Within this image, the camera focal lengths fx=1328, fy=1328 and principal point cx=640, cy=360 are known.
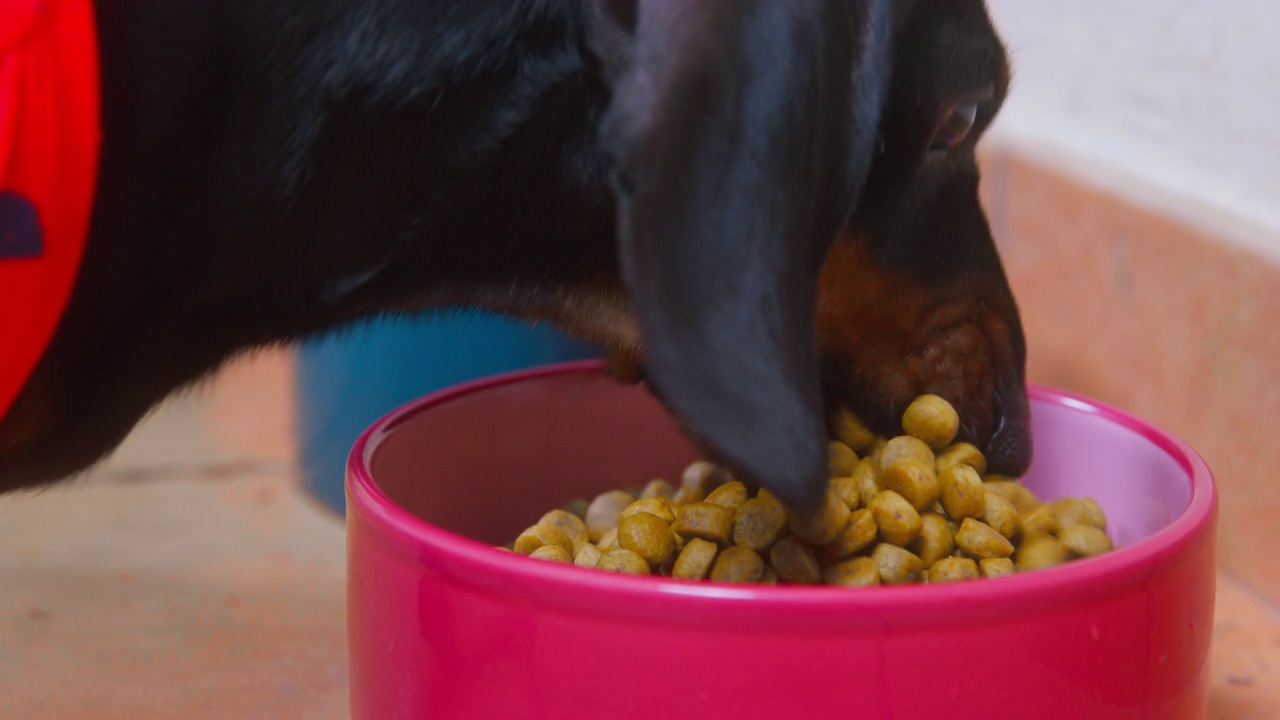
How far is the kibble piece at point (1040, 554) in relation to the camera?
0.86 meters

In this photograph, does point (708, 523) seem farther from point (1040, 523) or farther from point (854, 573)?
point (1040, 523)

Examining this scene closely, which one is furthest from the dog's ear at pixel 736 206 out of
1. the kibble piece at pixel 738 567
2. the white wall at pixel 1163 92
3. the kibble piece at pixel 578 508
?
the white wall at pixel 1163 92

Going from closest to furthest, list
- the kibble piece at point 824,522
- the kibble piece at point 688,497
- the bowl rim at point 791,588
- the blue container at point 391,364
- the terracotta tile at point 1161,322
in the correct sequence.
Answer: the bowl rim at point 791,588, the kibble piece at point 824,522, the kibble piece at point 688,497, the terracotta tile at point 1161,322, the blue container at point 391,364

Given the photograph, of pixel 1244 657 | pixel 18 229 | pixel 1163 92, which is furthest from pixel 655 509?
pixel 1163 92

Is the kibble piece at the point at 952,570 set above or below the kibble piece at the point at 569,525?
above

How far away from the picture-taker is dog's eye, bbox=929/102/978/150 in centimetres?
89

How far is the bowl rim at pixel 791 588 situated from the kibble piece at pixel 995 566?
→ 123mm

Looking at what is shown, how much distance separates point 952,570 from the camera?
2.75 ft

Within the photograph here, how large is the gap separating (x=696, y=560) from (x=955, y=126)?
1.13ft

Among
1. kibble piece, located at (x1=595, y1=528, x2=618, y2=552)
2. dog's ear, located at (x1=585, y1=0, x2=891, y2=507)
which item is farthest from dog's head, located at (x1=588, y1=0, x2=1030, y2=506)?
kibble piece, located at (x1=595, y1=528, x2=618, y2=552)

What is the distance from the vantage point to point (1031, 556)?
0.87 meters

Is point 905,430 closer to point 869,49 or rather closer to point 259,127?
point 869,49

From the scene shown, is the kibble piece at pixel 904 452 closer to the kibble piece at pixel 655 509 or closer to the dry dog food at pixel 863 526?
the dry dog food at pixel 863 526

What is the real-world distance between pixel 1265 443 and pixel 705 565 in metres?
0.65
